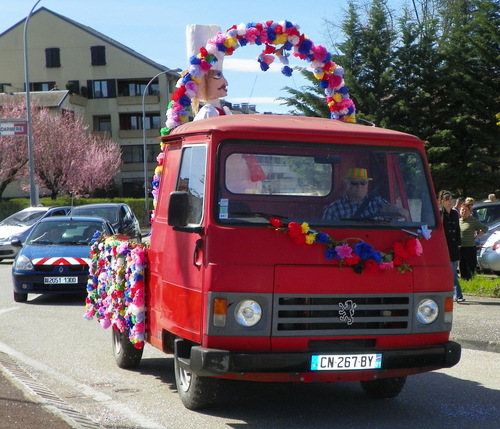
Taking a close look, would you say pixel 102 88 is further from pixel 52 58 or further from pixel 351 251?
pixel 351 251

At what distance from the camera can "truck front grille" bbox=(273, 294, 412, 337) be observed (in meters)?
6.59

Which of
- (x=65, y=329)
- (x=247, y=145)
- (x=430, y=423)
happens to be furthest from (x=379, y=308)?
(x=65, y=329)

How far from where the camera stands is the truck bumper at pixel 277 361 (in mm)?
6418

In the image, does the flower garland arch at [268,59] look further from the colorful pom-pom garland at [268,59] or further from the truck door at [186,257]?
the truck door at [186,257]

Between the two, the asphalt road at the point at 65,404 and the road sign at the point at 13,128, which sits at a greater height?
the road sign at the point at 13,128

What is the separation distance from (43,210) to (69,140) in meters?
37.6

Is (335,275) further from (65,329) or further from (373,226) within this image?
(65,329)

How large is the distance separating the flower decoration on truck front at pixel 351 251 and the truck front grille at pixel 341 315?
23cm

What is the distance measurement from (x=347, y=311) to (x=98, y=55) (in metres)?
A: 77.8

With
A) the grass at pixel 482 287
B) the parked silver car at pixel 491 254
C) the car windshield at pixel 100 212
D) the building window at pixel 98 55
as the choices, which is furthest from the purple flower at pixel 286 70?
the building window at pixel 98 55

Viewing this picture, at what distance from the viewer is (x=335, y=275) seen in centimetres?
671

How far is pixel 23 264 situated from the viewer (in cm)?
1598

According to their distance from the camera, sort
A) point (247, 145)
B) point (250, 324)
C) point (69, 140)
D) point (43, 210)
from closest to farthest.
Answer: point (250, 324) → point (247, 145) → point (43, 210) → point (69, 140)

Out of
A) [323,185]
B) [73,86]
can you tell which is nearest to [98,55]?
[73,86]
